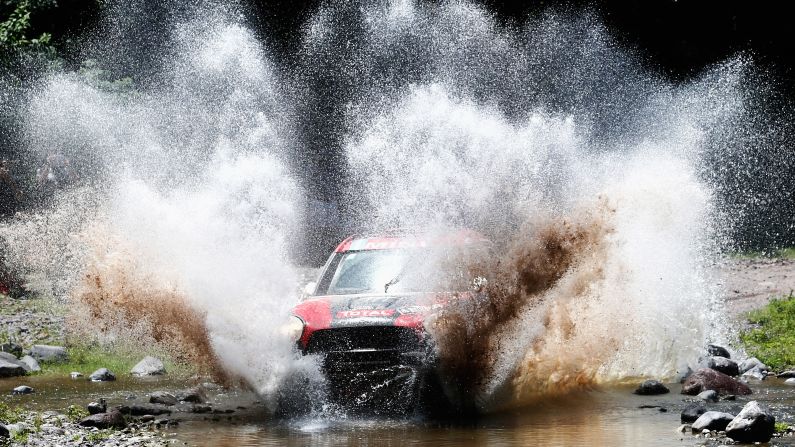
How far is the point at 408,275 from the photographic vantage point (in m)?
10.1

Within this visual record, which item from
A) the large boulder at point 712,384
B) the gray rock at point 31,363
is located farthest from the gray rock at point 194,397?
the large boulder at point 712,384

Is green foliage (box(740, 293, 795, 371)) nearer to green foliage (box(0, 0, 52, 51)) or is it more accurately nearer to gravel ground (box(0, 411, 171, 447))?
gravel ground (box(0, 411, 171, 447))

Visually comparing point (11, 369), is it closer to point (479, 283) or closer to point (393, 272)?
point (393, 272)

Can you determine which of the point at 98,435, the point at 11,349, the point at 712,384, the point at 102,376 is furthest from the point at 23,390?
the point at 712,384

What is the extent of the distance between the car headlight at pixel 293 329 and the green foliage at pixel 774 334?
20.8ft

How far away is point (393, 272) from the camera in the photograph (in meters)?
10.3

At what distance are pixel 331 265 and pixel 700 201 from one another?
532 cm

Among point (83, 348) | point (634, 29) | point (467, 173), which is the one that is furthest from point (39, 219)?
point (634, 29)

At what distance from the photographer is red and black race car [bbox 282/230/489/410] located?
8.85m

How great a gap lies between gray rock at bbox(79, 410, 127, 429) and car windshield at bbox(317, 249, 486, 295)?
8.33 feet

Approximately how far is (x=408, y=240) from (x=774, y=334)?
653 cm

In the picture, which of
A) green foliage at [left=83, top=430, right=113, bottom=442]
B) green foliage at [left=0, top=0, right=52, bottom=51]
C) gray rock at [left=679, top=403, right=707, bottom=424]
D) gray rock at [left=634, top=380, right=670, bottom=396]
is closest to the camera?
Result: green foliage at [left=83, top=430, right=113, bottom=442]

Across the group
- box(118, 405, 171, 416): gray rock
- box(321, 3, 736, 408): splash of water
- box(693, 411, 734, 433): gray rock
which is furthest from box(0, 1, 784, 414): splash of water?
box(693, 411, 734, 433): gray rock

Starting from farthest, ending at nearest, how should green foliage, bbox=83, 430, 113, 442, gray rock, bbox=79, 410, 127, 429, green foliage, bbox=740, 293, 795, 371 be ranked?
1. green foliage, bbox=740, 293, 795, 371
2. gray rock, bbox=79, 410, 127, 429
3. green foliage, bbox=83, 430, 113, 442
